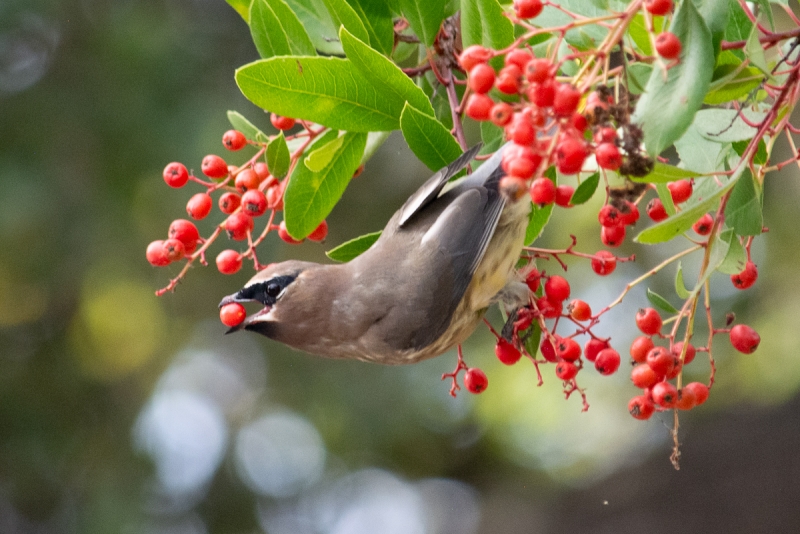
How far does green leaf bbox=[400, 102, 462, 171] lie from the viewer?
182cm

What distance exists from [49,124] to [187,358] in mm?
1650

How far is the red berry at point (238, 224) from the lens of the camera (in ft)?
6.84

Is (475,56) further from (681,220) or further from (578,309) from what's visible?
(578,309)

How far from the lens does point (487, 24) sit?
1783 millimetres

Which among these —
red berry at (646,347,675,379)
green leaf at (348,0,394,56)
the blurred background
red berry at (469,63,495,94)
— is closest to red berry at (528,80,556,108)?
red berry at (469,63,495,94)

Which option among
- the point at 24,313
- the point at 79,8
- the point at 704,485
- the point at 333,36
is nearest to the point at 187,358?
the point at 24,313

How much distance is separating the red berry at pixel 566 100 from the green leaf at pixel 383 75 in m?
0.55

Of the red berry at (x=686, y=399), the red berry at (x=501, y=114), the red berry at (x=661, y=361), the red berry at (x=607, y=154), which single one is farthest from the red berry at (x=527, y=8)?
the red berry at (x=686, y=399)

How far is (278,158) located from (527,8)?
2.40 feet

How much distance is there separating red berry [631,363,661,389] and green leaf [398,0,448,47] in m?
0.90

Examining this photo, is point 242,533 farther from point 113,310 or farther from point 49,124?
point 49,124

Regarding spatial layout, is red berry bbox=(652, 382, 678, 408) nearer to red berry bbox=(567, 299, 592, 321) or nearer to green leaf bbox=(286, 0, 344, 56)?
red berry bbox=(567, 299, 592, 321)

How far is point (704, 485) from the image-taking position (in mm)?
4316

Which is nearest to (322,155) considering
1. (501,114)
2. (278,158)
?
(278,158)
